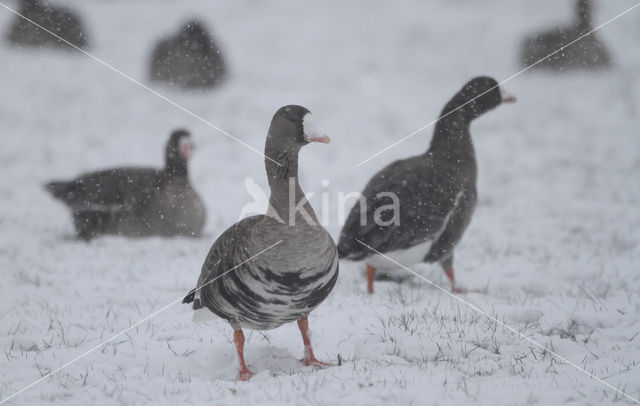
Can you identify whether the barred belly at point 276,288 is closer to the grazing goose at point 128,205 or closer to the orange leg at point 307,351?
the orange leg at point 307,351

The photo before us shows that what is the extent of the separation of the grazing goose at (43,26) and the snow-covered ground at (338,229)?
561 millimetres

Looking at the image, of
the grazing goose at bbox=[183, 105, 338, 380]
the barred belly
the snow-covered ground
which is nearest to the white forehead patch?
the grazing goose at bbox=[183, 105, 338, 380]

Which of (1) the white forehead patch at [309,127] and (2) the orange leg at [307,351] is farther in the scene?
(2) the orange leg at [307,351]

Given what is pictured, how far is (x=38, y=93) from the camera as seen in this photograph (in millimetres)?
16938

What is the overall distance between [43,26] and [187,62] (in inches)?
227

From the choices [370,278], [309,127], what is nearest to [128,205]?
[370,278]

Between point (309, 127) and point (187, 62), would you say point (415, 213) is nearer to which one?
point (309, 127)

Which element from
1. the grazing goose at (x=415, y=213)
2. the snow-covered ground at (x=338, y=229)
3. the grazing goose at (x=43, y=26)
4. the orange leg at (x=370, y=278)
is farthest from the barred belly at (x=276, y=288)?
the grazing goose at (x=43, y=26)

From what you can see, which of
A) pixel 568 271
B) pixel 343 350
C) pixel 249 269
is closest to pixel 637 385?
pixel 343 350

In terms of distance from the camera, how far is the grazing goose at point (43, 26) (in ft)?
64.7

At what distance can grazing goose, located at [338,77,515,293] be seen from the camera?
571cm

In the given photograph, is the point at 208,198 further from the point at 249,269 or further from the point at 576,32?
the point at 576,32

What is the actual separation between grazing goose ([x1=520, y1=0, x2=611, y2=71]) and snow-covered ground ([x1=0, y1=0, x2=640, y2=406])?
490 millimetres

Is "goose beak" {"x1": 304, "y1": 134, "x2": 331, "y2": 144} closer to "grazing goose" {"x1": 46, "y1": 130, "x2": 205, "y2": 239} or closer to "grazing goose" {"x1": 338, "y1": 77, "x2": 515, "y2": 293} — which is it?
"grazing goose" {"x1": 338, "y1": 77, "x2": 515, "y2": 293}
